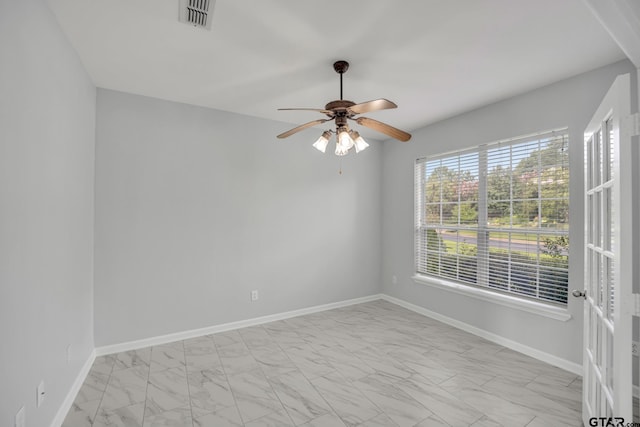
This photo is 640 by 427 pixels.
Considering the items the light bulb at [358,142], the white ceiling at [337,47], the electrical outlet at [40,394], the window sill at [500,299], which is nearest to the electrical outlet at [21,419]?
the electrical outlet at [40,394]

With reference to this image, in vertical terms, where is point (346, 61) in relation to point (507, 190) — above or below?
above

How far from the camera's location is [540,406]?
220 centimetres

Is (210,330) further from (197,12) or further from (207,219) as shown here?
(197,12)

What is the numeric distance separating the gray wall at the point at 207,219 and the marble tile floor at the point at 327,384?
1.72 feet

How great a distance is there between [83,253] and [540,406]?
3.83m

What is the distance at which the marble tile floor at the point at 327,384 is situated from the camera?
2092 mm

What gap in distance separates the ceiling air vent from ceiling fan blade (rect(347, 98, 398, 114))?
1081 mm

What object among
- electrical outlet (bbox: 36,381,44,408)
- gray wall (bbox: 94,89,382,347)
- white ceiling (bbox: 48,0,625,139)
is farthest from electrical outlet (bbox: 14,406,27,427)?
white ceiling (bbox: 48,0,625,139)

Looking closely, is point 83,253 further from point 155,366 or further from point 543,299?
point 543,299

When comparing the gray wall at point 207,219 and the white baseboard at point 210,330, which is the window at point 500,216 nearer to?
the gray wall at point 207,219

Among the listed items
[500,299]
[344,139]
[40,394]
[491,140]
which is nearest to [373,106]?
[344,139]

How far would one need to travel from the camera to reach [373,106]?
6.86 feet

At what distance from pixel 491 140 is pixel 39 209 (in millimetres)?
3969

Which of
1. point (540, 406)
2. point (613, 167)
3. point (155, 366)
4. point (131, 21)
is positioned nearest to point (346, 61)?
point (131, 21)
